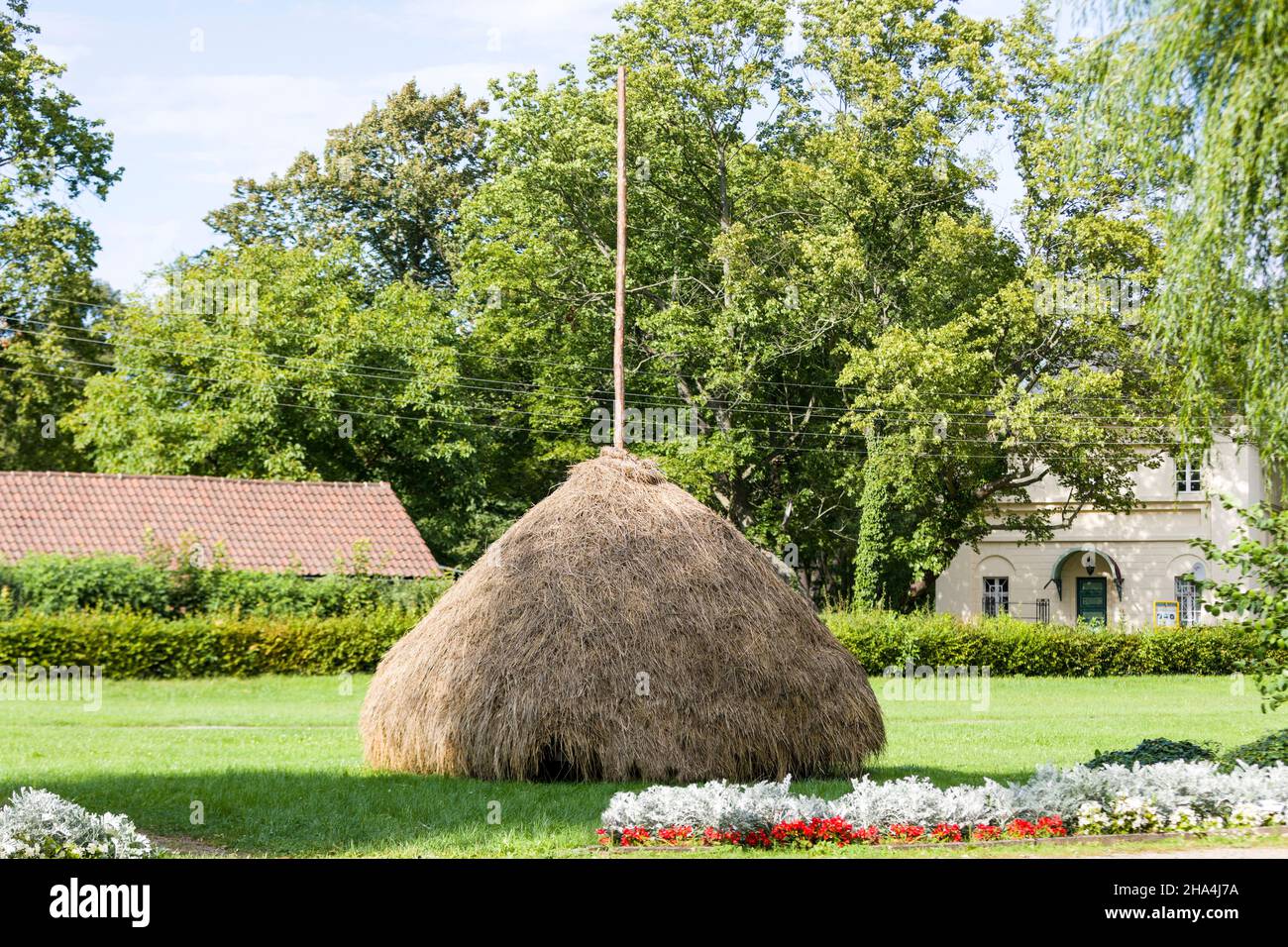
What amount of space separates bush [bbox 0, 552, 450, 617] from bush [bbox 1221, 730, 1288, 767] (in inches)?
860

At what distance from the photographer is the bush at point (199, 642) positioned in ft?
89.8


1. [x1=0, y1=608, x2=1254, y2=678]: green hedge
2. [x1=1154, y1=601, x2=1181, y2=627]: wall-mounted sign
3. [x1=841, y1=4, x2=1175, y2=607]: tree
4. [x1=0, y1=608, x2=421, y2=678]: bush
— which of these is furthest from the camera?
[x1=1154, y1=601, x2=1181, y2=627]: wall-mounted sign

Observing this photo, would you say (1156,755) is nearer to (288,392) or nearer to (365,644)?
(365,644)

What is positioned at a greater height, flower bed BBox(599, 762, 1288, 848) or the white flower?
the white flower

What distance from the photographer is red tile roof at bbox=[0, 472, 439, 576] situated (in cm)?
3303

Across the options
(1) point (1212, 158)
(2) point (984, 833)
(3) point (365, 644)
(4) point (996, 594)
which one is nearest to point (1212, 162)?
(1) point (1212, 158)

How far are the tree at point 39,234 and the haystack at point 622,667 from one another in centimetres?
2859

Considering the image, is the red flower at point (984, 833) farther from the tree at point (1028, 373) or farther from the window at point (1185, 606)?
the window at point (1185, 606)

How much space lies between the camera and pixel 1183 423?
39.2 ft

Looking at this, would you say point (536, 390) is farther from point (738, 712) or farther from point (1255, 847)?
point (1255, 847)

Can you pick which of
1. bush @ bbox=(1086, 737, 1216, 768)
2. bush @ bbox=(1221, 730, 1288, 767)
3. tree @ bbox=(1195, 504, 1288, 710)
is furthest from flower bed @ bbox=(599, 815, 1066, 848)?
tree @ bbox=(1195, 504, 1288, 710)

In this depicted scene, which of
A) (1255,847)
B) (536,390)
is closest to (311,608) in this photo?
(536,390)

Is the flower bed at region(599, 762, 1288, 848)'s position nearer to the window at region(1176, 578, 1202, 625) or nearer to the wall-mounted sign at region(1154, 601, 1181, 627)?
the wall-mounted sign at region(1154, 601, 1181, 627)

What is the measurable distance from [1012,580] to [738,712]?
130 ft
